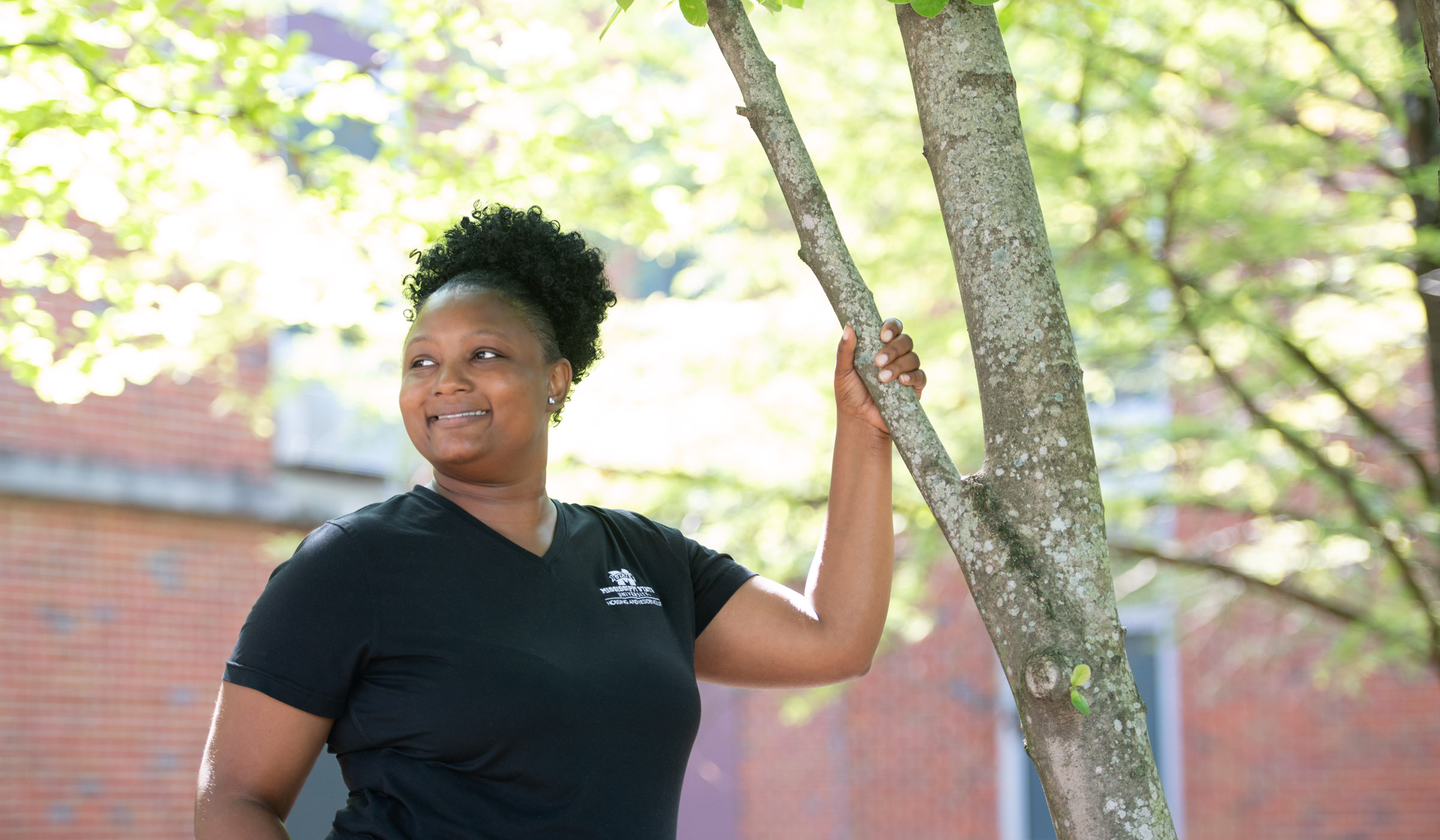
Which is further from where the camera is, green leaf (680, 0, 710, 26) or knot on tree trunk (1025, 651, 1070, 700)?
green leaf (680, 0, 710, 26)

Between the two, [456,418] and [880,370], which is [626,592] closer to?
[456,418]

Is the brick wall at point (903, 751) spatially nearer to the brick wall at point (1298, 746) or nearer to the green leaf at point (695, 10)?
the brick wall at point (1298, 746)

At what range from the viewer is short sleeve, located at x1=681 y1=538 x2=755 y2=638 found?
245 centimetres

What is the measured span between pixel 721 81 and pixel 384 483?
4872 mm

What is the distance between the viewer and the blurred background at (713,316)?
4.38 metres

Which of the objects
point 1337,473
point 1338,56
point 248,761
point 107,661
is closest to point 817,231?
point 248,761

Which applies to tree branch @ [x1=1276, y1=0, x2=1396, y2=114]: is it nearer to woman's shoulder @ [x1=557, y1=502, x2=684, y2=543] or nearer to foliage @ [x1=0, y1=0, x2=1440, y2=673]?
foliage @ [x1=0, y1=0, x2=1440, y2=673]

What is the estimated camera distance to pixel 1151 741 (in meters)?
9.32

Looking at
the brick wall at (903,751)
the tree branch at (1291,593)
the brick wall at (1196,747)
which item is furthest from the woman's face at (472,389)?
the brick wall at (903,751)

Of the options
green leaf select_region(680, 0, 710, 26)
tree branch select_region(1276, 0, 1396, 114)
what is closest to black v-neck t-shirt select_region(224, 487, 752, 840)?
green leaf select_region(680, 0, 710, 26)

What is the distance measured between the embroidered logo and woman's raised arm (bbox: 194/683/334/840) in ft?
1.68

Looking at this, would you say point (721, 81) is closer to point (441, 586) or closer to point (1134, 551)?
point (1134, 551)

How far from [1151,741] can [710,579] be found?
774cm

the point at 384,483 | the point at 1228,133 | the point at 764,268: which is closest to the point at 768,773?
the point at 384,483
